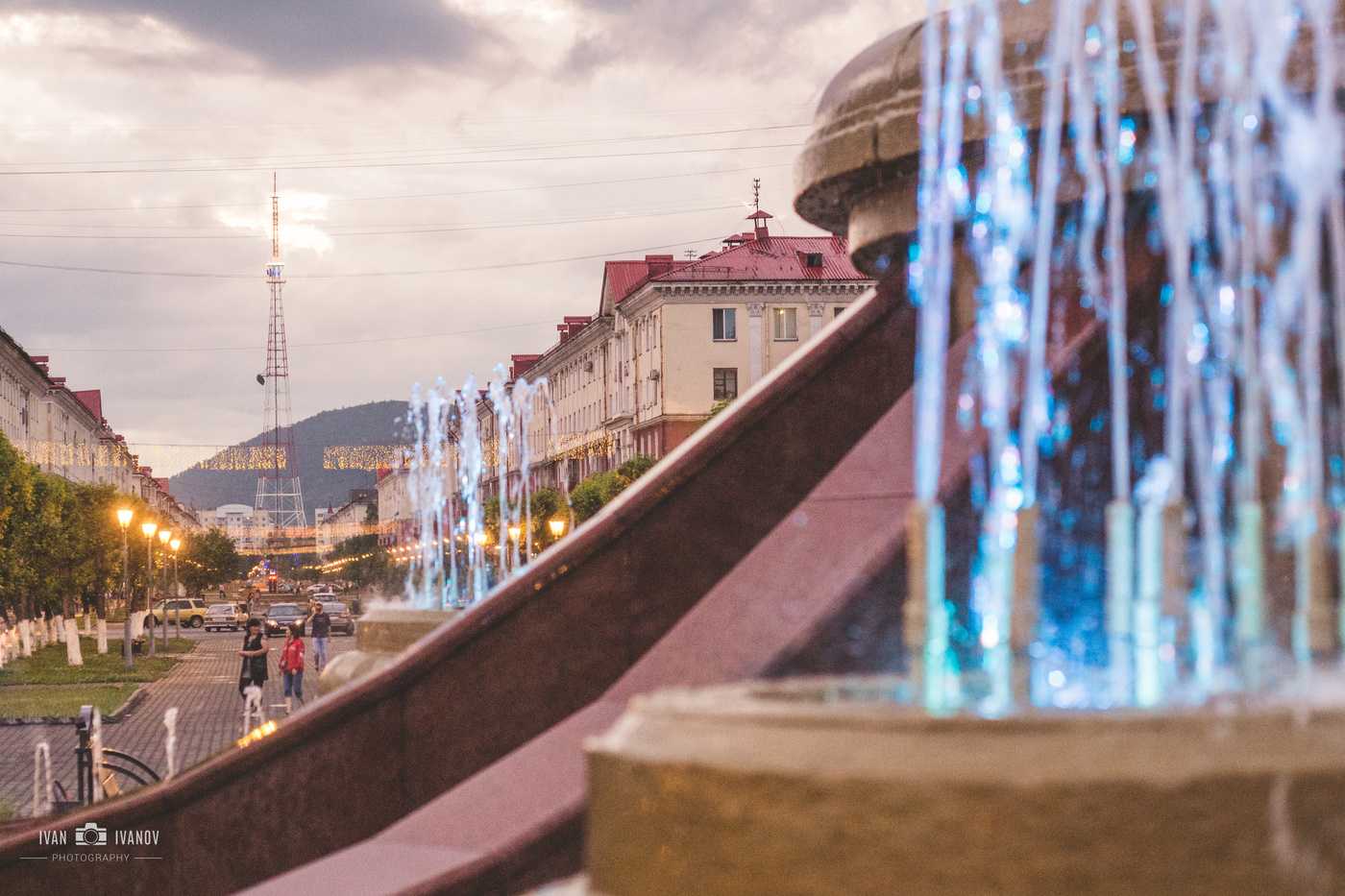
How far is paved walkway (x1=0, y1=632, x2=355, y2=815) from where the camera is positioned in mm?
17850

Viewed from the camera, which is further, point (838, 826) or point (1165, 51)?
A: point (1165, 51)

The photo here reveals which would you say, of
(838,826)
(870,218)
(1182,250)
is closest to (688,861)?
(838,826)

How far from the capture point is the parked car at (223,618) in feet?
238

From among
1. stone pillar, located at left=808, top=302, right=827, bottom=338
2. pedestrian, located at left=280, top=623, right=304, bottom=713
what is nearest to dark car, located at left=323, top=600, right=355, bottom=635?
stone pillar, located at left=808, top=302, right=827, bottom=338

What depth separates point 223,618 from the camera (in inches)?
2857

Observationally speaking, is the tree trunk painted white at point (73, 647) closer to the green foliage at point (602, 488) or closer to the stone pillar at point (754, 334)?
the green foliage at point (602, 488)

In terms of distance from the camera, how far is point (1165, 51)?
532cm

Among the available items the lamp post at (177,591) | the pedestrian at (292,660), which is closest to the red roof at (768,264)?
the lamp post at (177,591)

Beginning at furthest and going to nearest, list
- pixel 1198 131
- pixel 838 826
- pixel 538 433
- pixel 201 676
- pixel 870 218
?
pixel 538 433 → pixel 201 676 → pixel 870 218 → pixel 1198 131 → pixel 838 826

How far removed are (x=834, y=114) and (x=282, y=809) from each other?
3463mm

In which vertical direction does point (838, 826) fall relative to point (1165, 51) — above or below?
below

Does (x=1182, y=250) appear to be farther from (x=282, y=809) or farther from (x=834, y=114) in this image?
(x=282, y=809)

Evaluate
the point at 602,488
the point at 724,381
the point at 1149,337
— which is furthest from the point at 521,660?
the point at 724,381

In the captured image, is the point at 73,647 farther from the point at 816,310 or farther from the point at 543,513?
the point at 816,310
